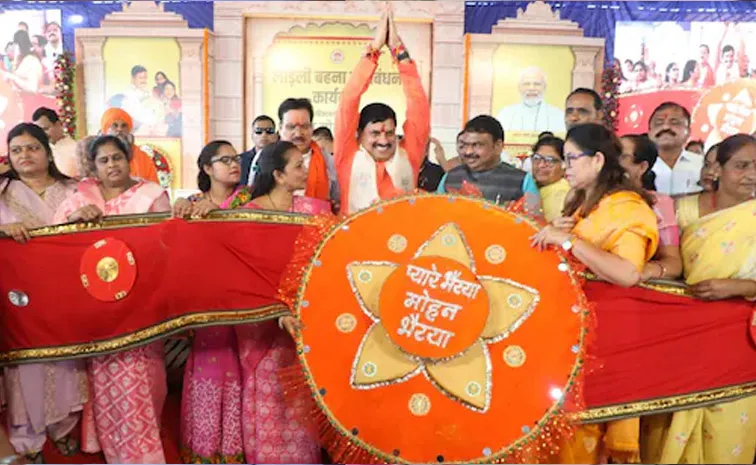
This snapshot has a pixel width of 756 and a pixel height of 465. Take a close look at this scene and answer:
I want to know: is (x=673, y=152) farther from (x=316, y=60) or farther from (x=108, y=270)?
(x=316, y=60)

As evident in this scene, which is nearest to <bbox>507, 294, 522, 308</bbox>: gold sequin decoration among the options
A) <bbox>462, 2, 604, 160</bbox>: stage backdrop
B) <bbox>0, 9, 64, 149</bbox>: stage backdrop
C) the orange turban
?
the orange turban

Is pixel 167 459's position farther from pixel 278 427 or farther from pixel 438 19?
pixel 438 19

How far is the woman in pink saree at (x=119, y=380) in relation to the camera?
99.8 inches

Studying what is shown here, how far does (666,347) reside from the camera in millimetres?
2305

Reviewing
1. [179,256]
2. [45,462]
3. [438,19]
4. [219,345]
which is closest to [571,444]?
[219,345]

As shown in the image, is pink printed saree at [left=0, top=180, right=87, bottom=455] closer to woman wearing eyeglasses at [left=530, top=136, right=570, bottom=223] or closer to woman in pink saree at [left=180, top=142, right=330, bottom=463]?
woman in pink saree at [left=180, top=142, right=330, bottom=463]

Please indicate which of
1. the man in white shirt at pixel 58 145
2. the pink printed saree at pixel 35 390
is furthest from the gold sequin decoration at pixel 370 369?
the man in white shirt at pixel 58 145

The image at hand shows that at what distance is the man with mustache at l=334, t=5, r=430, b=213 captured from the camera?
284 cm

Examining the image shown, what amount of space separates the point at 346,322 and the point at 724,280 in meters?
1.37

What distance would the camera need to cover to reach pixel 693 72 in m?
8.31

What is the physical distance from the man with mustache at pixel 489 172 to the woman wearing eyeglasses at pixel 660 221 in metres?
0.44

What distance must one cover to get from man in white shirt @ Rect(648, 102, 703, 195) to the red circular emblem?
2.74 m

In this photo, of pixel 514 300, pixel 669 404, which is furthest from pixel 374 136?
pixel 669 404

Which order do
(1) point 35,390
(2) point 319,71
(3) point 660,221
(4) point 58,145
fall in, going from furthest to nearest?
(2) point 319,71 → (4) point 58,145 → (1) point 35,390 → (3) point 660,221
